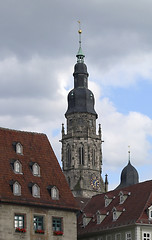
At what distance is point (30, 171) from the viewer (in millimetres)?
85750

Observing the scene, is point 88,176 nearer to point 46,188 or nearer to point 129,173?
point 129,173

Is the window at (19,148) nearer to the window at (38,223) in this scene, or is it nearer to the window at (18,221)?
the window at (38,223)

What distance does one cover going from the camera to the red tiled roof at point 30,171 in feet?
270

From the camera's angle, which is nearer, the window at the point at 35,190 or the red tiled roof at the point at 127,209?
the window at the point at 35,190

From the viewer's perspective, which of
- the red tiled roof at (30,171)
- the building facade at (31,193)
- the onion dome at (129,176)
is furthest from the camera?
the onion dome at (129,176)

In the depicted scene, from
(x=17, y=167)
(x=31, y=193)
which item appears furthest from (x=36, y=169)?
(x=31, y=193)

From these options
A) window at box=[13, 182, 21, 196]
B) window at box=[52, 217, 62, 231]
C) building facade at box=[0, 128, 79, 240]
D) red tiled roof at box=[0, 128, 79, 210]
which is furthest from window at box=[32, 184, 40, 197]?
window at box=[52, 217, 62, 231]

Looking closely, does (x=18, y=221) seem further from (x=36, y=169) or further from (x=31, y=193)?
(x=36, y=169)

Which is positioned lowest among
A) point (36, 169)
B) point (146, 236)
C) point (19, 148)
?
point (146, 236)

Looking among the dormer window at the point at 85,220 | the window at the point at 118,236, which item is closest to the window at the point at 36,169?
the window at the point at 118,236

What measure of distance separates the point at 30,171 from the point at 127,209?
14647 millimetres

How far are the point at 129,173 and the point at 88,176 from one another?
23.1 m

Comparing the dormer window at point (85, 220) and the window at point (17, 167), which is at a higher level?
the window at point (17, 167)

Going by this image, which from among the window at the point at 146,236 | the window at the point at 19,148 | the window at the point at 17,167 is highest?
the window at the point at 19,148
